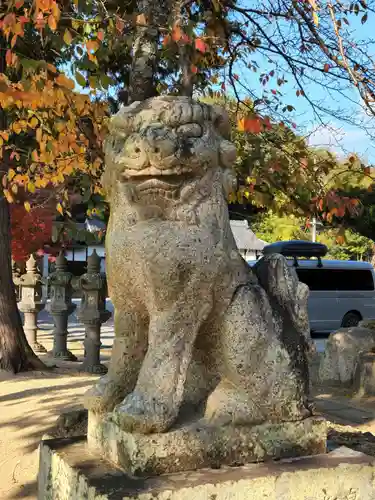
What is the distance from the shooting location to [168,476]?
226 cm

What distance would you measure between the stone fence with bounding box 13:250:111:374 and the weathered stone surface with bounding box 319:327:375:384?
3.20 m

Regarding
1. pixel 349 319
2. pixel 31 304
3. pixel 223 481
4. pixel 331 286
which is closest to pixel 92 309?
pixel 31 304

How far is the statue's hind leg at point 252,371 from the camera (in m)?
2.50

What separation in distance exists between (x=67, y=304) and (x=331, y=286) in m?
8.22

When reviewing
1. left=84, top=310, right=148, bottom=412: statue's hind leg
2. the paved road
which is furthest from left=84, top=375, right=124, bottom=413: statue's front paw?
the paved road

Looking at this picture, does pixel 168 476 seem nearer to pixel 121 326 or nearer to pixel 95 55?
pixel 121 326

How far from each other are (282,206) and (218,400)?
4.14 m

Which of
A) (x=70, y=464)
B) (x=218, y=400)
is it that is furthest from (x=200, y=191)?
(x=70, y=464)

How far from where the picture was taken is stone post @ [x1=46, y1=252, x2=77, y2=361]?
9.94 metres

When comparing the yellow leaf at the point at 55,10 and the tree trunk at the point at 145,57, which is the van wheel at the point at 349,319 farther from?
the yellow leaf at the point at 55,10

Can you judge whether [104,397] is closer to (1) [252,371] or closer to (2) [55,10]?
(1) [252,371]

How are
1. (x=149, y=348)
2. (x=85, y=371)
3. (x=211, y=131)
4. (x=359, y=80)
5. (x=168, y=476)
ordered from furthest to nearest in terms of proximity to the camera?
(x=85, y=371)
(x=359, y=80)
(x=211, y=131)
(x=149, y=348)
(x=168, y=476)

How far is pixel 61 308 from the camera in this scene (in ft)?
32.9

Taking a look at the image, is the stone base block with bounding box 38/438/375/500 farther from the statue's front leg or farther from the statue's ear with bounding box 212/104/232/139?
the statue's ear with bounding box 212/104/232/139
